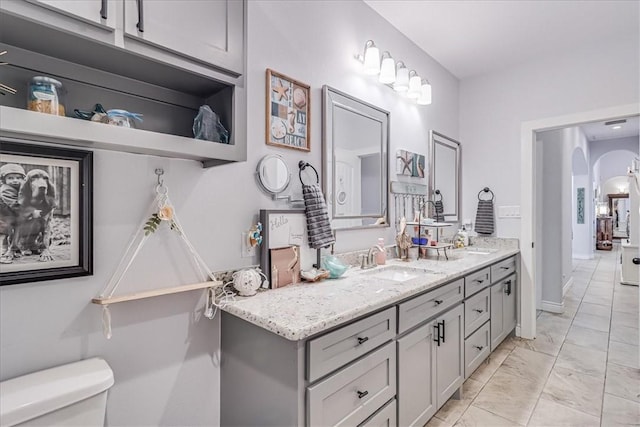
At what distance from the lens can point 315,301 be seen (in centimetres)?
138

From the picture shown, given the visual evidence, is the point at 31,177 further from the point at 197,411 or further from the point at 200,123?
the point at 197,411

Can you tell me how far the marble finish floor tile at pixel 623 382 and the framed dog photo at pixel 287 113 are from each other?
2.66 meters

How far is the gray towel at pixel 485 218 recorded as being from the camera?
3324mm

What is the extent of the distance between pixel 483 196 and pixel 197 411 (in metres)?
3.22

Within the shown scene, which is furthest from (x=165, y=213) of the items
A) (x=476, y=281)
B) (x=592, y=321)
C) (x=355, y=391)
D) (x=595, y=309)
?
(x=595, y=309)

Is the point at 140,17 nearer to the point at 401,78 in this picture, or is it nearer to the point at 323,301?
the point at 323,301

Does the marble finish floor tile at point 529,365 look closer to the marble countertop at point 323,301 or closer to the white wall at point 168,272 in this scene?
the marble countertop at point 323,301

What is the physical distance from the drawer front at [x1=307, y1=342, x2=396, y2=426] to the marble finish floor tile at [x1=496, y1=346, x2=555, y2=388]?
157cm

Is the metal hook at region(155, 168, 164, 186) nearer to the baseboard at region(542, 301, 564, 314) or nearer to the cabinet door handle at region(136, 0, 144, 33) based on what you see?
the cabinet door handle at region(136, 0, 144, 33)

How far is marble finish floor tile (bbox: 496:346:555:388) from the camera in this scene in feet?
8.00

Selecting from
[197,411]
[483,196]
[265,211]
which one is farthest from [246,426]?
[483,196]

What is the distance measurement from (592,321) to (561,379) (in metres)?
1.70

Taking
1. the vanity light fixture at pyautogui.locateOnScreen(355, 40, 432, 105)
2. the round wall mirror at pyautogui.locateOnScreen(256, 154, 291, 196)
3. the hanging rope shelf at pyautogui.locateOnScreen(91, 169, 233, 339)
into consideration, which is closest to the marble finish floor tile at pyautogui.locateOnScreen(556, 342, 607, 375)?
the vanity light fixture at pyautogui.locateOnScreen(355, 40, 432, 105)

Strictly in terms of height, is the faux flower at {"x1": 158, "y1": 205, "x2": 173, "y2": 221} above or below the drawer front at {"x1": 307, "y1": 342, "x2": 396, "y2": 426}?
above
